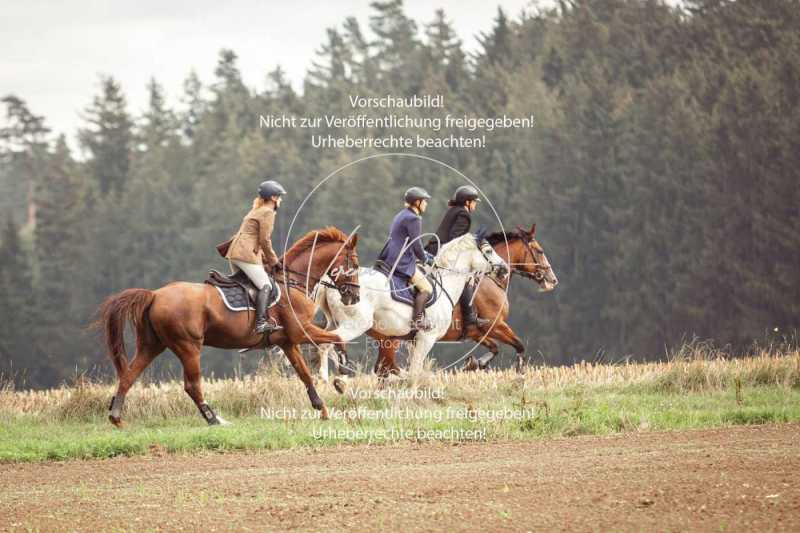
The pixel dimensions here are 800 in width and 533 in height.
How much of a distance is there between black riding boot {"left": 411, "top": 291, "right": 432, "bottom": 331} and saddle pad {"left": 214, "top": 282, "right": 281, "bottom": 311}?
2.34 metres

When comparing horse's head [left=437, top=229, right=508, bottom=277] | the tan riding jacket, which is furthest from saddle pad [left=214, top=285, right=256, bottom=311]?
horse's head [left=437, top=229, right=508, bottom=277]

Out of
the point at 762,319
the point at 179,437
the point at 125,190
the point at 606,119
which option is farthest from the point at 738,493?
the point at 125,190

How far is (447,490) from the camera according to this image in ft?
35.6

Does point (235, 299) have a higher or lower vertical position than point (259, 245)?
lower

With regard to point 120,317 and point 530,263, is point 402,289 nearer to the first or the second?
point 530,263

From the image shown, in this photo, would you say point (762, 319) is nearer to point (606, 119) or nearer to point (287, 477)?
point (606, 119)

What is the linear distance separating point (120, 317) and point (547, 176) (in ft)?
143

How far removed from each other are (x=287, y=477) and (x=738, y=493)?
4.31m

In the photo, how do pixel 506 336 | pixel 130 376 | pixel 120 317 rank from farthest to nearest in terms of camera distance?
pixel 506 336, pixel 130 376, pixel 120 317

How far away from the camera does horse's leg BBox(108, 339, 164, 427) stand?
15.8 metres

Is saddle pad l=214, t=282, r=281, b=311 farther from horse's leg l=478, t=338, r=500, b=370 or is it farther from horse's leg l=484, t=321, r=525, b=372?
horse's leg l=484, t=321, r=525, b=372

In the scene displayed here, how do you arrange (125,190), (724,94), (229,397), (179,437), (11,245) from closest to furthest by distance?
(179,437) → (229,397) → (724,94) → (11,245) → (125,190)

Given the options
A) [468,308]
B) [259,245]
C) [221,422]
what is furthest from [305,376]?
[468,308]

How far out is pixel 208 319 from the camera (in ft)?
52.7
